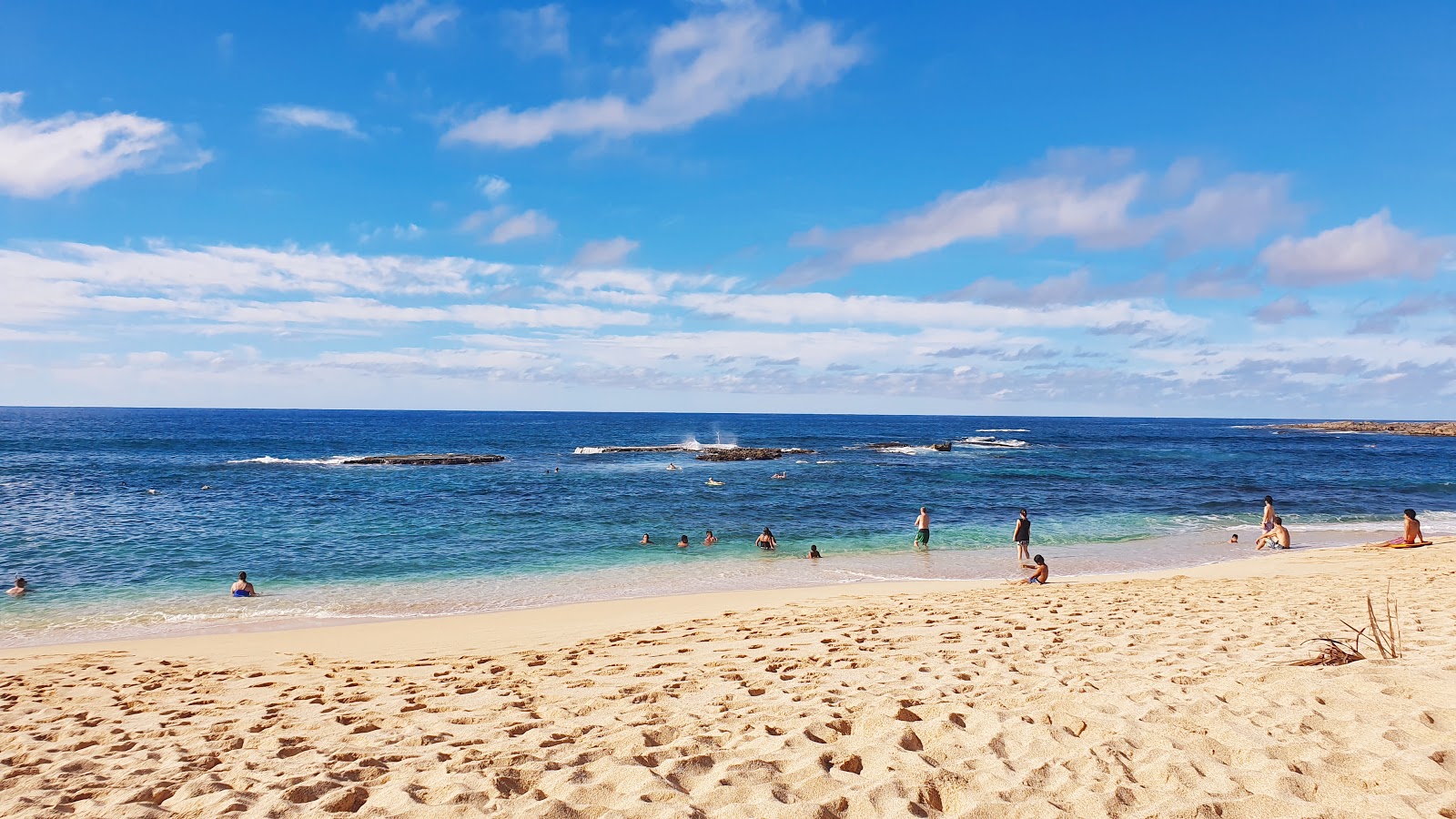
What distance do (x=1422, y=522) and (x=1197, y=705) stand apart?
32343 mm

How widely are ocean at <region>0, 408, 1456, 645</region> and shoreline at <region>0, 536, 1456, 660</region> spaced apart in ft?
2.86

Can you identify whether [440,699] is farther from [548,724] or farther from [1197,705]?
[1197,705]

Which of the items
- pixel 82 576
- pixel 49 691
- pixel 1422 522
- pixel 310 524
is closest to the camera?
pixel 49 691

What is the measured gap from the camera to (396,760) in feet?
19.2

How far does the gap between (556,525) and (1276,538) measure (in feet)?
79.1

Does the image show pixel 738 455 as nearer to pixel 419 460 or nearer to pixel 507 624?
pixel 419 460

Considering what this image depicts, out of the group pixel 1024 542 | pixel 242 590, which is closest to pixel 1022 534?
pixel 1024 542

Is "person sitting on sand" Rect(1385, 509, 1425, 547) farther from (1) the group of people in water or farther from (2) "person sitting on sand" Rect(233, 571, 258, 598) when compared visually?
(2) "person sitting on sand" Rect(233, 571, 258, 598)

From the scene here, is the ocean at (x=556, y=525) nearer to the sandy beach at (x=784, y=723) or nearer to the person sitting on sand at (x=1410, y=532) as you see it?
the person sitting on sand at (x=1410, y=532)

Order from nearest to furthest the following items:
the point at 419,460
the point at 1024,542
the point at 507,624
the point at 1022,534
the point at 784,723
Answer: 1. the point at 784,723
2. the point at 507,624
3. the point at 1022,534
4. the point at 1024,542
5. the point at 419,460

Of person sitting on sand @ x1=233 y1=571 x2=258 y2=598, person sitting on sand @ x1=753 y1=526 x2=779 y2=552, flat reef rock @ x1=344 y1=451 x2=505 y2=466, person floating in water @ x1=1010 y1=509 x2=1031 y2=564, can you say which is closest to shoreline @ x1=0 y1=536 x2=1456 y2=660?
person floating in water @ x1=1010 y1=509 x2=1031 y2=564

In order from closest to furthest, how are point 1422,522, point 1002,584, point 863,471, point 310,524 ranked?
point 1002,584
point 310,524
point 1422,522
point 863,471

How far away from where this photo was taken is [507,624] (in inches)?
527

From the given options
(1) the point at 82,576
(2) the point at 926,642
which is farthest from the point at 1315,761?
(1) the point at 82,576
